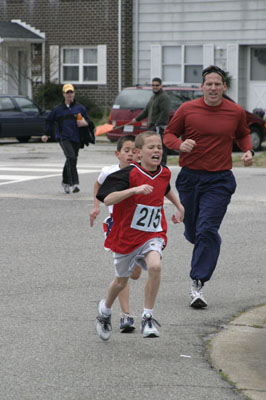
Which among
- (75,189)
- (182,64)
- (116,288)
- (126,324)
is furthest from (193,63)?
(116,288)

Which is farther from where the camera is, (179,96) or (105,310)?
(179,96)

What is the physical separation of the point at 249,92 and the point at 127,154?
27.4 meters

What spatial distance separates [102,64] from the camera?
35.2 metres

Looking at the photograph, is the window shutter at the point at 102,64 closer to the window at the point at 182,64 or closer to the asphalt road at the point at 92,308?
the window at the point at 182,64

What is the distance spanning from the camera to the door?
3291 centimetres

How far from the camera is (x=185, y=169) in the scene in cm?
753

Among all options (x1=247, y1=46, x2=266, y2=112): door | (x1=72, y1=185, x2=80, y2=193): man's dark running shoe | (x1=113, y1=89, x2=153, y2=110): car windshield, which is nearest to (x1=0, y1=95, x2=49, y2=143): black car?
(x1=113, y1=89, x2=153, y2=110): car windshield

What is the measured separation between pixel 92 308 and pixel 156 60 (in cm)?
2786

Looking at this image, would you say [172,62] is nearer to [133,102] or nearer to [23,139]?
[23,139]

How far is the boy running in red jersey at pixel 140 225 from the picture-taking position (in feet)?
19.9

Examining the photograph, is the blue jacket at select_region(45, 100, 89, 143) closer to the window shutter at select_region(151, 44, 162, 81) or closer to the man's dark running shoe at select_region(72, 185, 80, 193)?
the man's dark running shoe at select_region(72, 185, 80, 193)

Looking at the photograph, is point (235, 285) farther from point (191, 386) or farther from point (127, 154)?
point (191, 386)

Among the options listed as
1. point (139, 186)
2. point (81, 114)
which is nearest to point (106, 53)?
point (81, 114)

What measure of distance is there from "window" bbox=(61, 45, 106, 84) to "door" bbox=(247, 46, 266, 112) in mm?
→ 5713
